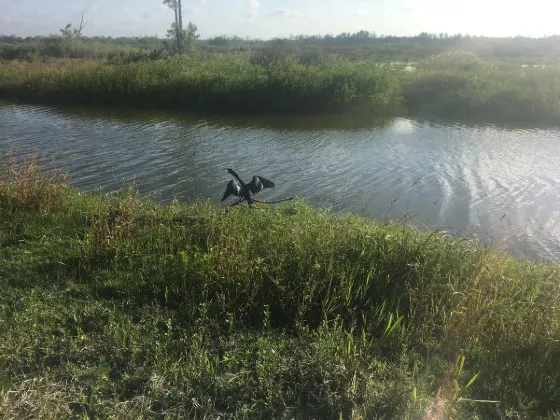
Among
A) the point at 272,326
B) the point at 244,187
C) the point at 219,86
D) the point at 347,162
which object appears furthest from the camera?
the point at 219,86

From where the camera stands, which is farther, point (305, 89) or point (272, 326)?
point (305, 89)

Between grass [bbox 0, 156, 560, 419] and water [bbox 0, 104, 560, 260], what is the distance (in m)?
3.34

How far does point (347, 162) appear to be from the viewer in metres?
11.9

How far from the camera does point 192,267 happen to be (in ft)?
14.5

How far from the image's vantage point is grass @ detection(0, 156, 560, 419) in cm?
291

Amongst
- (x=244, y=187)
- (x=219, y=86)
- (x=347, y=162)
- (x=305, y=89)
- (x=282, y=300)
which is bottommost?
(x=282, y=300)

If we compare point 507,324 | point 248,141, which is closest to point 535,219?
point 507,324

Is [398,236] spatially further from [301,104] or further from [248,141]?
[301,104]

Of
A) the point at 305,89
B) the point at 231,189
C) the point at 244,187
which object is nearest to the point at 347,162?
the point at 244,187

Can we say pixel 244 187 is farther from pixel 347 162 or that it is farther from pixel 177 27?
pixel 177 27

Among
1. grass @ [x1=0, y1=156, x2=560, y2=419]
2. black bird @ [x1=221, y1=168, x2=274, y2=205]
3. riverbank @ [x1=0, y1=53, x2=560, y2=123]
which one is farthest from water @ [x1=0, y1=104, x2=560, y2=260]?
grass @ [x1=0, y1=156, x2=560, y2=419]

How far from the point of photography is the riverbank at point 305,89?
19281mm

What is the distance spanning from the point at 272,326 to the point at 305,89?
1761 centimetres

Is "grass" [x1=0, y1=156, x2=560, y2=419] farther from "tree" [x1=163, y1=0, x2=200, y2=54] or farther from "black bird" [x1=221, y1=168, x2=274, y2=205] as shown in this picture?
"tree" [x1=163, y1=0, x2=200, y2=54]
